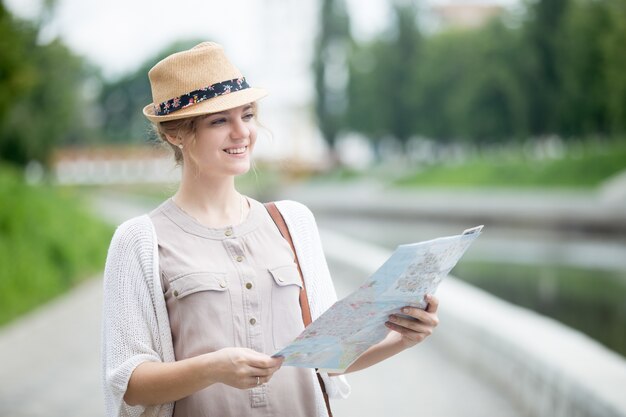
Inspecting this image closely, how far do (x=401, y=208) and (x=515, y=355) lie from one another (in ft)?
94.8

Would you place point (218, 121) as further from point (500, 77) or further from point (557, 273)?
point (500, 77)

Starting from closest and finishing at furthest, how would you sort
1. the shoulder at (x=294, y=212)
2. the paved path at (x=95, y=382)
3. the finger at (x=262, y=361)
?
the finger at (x=262, y=361), the shoulder at (x=294, y=212), the paved path at (x=95, y=382)

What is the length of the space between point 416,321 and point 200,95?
0.70 m

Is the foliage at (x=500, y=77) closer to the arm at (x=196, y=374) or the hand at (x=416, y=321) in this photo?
the hand at (x=416, y=321)

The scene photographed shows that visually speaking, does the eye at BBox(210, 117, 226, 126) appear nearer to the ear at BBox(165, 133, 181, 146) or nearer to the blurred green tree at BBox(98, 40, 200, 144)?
the ear at BBox(165, 133, 181, 146)

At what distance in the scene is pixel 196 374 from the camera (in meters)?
2.04

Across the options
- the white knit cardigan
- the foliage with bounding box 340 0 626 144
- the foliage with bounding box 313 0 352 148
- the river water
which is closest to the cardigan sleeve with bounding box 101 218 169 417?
the white knit cardigan

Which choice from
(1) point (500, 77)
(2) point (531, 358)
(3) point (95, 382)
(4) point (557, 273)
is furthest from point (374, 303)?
(1) point (500, 77)

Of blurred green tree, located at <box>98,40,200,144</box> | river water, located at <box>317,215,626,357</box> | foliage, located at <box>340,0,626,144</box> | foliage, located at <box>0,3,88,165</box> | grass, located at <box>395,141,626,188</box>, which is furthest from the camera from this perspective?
blurred green tree, located at <box>98,40,200,144</box>

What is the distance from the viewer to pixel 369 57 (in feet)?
183

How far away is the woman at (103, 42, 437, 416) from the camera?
2141 mm

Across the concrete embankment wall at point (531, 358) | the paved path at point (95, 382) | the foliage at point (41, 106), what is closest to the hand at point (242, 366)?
the concrete embankment wall at point (531, 358)

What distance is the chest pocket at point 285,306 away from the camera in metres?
2.21

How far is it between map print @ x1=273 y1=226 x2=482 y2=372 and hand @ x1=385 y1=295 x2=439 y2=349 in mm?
17
